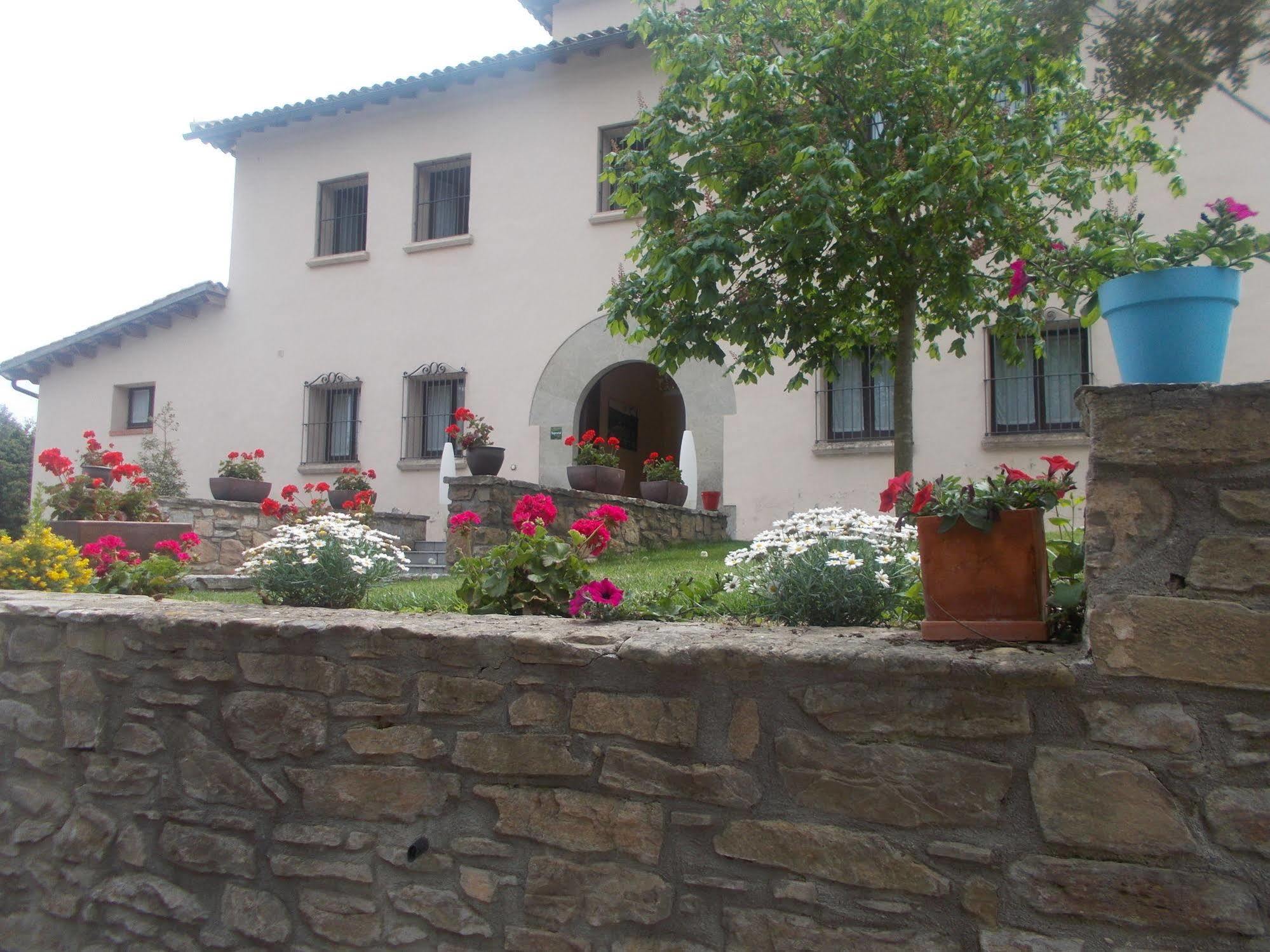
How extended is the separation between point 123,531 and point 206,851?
15.9ft

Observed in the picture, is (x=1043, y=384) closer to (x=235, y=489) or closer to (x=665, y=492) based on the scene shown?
(x=665, y=492)

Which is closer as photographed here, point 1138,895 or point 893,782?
point 1138,895

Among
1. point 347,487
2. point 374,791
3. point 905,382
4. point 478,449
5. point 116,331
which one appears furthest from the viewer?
point 116,331

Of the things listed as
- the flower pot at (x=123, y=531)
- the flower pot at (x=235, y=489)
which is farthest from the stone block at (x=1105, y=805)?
the flower pot at (x=235, y=489)

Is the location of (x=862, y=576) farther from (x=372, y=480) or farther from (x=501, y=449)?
(x=372, y=480)

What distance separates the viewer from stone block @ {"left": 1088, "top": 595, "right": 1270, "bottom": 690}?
181 centimetres

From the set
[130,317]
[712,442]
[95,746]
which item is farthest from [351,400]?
[95,746]

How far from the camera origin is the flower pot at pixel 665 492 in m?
9.80

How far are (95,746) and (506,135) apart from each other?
10.3 meters

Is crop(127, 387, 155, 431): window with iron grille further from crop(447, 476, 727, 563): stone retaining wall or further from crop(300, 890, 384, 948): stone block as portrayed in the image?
crop(300, 890, 384, 948): stone block

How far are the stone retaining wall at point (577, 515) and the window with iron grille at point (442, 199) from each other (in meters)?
5.30

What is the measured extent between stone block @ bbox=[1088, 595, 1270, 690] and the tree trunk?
4.27 m

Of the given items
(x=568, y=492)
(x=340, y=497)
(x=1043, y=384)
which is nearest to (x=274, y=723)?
(x=568, y=492)

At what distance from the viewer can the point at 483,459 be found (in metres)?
9.44
